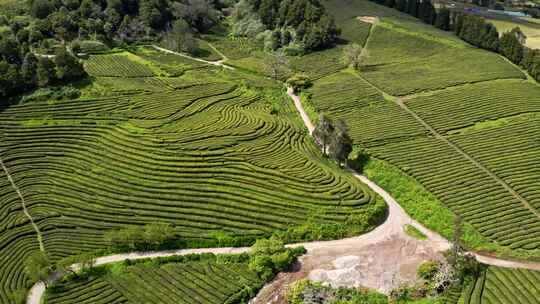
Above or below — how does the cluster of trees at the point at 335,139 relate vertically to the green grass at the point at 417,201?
above

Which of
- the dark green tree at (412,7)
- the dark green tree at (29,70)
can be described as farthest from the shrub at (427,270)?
the dark green tree at (412,7)

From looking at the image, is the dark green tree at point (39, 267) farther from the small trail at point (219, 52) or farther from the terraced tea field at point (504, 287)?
the small trail at point (219, 52)

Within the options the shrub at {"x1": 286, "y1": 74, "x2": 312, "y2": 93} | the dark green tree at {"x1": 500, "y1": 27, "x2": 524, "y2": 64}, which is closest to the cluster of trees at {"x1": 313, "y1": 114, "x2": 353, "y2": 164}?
the shrub at {"x1": 286, "y1": 74, "x2": 312, "y2": 93}

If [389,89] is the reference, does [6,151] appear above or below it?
below

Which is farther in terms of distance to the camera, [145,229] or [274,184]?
[274,184]

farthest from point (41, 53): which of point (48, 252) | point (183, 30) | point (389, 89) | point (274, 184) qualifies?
point (389, 89)

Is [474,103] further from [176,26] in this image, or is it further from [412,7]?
[412,7]

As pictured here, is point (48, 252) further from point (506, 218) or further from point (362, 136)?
point (506, 218)
